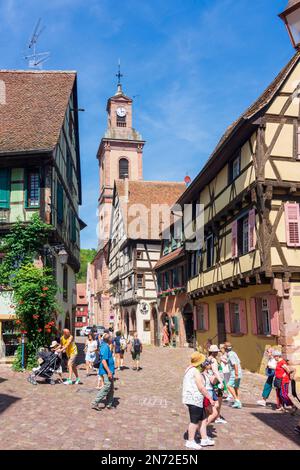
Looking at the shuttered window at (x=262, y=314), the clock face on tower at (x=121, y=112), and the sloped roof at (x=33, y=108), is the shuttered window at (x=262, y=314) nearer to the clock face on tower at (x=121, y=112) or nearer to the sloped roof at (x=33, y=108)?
the sloped roof at (x=33, y=108)

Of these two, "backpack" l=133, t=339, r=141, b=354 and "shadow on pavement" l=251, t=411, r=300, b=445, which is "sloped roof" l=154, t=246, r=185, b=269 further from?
"shadow on pavement" l=251, t=411, r=300, b=445

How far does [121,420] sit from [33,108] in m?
15.2

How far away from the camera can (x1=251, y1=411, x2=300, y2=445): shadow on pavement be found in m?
7.91

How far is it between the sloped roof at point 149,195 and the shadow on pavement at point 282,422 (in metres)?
26.2

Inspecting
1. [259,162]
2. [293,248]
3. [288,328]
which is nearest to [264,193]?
[259,162]

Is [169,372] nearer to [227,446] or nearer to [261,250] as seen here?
[261,250]

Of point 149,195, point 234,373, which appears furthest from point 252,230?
point 149,195

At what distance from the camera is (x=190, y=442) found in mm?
6883

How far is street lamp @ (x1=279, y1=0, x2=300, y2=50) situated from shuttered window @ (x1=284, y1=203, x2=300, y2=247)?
11.1 metres

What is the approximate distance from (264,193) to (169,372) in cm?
785

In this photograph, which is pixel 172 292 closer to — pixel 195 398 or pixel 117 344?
pixel 117 344

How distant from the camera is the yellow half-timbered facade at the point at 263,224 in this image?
46.7ft

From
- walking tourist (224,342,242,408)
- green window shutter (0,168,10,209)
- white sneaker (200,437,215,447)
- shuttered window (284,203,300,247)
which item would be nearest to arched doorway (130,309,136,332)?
green window shutter (0,168,10,209)

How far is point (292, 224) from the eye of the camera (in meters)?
14.7
